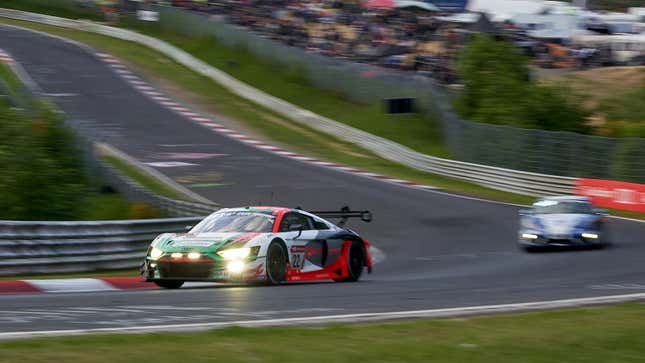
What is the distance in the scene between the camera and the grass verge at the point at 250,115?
102 ft

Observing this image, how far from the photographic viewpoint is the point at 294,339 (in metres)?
7.35

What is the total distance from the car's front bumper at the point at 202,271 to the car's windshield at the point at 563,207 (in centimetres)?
884

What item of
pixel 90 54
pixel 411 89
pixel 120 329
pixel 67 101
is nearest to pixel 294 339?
pixel 120 329

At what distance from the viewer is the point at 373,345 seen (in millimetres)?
7070

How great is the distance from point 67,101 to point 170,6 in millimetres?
14105

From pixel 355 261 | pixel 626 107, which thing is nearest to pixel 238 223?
pixel 355 261

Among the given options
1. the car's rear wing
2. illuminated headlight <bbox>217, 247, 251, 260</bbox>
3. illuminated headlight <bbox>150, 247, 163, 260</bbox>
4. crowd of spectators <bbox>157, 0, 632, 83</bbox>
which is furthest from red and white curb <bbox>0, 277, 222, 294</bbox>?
crowd of spectators <bbox>157, 0, 632, 83</bbox>

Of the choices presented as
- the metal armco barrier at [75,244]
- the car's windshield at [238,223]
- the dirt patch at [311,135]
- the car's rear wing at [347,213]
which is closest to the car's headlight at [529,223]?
the car's rear wing at [347,213]

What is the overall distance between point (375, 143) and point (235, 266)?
23119mm

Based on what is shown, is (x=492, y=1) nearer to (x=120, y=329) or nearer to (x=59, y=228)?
(x=59, y=228)

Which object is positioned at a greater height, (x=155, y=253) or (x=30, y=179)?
(x=155, y=253)

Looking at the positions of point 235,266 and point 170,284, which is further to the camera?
point 170,284

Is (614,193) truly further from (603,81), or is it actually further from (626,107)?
(603,81)

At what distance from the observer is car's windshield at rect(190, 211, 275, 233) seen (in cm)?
1333
